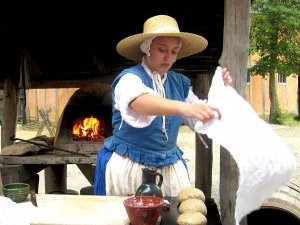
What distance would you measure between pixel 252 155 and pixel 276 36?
19.3 meters

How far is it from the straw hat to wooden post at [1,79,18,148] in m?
4.27

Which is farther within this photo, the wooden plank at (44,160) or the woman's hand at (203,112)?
the wooden plank at (44,160)

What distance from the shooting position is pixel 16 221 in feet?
7.54

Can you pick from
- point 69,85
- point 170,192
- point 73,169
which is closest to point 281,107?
point 73,169

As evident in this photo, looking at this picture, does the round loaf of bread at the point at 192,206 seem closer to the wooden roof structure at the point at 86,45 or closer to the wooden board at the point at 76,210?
the wooden board at the point at 76,210

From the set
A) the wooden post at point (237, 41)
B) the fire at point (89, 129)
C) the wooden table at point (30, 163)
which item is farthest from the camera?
the fire at point (89, 129)

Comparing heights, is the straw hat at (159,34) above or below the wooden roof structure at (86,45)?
below

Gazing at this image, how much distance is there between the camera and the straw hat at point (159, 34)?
2.80 meters

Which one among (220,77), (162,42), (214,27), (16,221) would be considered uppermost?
(214,27)

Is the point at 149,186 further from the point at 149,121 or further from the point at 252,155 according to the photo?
the point at 252,155

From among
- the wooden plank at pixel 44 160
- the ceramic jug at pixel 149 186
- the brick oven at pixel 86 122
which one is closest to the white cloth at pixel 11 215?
the ceramic jug at pixel 149 186

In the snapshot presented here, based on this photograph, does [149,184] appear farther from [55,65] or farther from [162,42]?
[55,65]

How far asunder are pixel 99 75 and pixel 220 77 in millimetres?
4703

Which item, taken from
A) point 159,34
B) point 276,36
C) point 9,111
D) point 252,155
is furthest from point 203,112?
point 276,36
